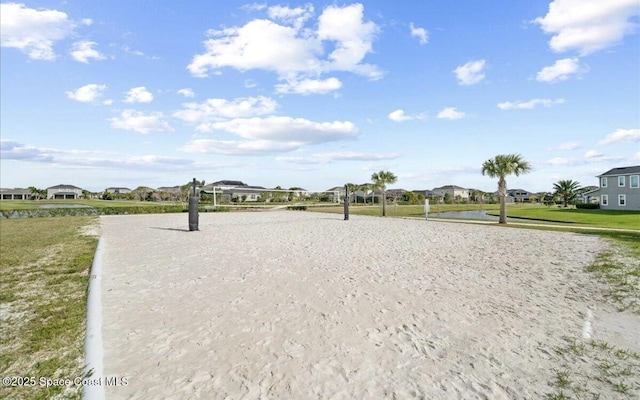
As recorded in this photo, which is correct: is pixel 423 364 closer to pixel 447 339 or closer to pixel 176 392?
pixel 447 339

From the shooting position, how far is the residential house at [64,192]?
83.8 metres

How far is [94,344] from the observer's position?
3.42 metres

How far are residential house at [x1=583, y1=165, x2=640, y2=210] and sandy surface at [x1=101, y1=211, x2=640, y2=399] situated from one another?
102 ft

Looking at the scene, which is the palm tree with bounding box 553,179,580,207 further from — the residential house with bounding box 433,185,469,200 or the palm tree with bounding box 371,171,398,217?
the residential house with bounding box 433,185,469,200

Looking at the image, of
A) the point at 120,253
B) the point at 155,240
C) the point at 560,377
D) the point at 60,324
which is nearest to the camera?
the point at 560,377

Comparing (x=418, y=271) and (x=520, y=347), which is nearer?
(x=520, y=347)

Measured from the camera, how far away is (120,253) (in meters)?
9.12

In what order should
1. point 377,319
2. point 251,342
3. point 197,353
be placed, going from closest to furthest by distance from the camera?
point 197,353
point 251,342
point 377,319

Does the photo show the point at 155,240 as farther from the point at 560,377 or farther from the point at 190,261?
the point at 560,377

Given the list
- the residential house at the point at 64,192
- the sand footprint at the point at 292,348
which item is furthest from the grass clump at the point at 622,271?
the residential house at the point at 64,192

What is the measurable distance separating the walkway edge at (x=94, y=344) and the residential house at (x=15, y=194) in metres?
92.7

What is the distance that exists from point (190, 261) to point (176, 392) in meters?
5.52

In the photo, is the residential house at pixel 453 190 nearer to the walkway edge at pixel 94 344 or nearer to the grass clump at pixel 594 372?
the grass clump at pixel 594 372

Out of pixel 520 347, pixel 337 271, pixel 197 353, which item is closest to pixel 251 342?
pixel 197 353
